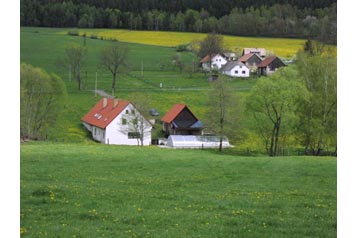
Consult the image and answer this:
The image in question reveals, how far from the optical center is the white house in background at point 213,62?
415 inches

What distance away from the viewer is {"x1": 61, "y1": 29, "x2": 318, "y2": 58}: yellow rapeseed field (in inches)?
335

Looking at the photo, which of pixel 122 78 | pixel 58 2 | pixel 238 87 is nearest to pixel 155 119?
pixel 122 78

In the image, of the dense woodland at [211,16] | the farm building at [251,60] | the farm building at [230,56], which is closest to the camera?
the dense woodland at [211,16]

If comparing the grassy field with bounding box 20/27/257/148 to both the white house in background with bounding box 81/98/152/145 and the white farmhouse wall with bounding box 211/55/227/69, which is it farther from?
the white farmhouse wall with bounding box 211/55/227/69

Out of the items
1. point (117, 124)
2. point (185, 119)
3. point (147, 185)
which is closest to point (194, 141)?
point (185, 119)

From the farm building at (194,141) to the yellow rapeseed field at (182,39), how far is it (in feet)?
8.21

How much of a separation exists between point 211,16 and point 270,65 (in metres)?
3.19

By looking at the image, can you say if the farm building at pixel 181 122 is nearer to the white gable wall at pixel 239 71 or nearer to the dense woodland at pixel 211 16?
the white gable wall at pixel 239 71

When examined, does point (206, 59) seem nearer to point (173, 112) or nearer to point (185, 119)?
point (173, 112)

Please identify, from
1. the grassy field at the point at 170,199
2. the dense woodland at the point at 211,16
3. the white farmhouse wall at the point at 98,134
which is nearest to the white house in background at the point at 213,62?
the dense woodland at the point at 211,16

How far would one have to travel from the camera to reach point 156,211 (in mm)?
4895

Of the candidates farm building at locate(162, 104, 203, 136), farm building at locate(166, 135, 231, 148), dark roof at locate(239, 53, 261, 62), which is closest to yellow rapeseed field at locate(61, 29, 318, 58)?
dark roof at locate(239, 53, 261, 62)

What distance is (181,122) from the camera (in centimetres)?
1092

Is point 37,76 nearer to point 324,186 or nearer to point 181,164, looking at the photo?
point 181,164
